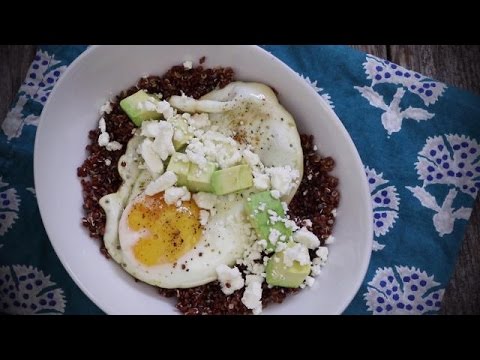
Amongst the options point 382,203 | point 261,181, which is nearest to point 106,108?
point 261,181

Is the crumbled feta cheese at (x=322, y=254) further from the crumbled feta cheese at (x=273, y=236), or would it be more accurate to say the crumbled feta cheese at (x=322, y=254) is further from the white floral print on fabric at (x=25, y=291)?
the white floral print on fabric at (x=25, y=291)

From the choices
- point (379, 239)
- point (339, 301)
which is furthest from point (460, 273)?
point (339, 301)

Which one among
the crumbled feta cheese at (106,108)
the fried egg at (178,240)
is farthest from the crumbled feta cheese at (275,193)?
the crumbled feta cheese at (106,108)

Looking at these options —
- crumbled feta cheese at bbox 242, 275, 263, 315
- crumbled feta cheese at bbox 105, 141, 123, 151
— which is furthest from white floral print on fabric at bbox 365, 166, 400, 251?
crumbled feta cheese at bbox 105, 141, 123, 151

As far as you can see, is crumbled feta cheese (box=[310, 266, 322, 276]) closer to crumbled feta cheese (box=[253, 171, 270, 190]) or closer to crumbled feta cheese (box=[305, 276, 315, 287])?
crumbled feta cheese (box=[305, 276, 315, 287])

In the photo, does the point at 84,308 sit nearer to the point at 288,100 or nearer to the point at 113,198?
the point at 113,198

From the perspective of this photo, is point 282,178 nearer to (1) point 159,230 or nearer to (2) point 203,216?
(2) point 203,216
